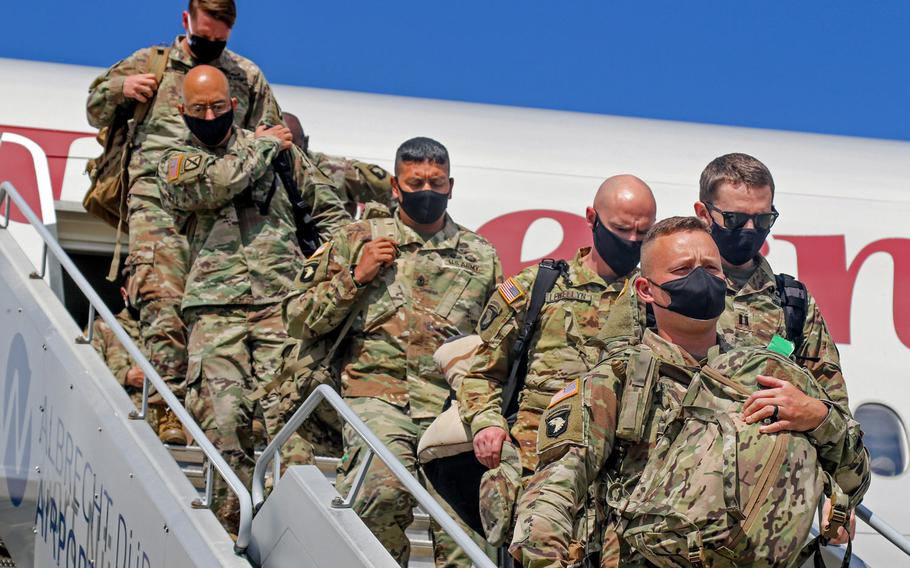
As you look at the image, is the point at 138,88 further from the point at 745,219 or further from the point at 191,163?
the point at 745,219

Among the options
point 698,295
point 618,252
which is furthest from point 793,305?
point 698,295

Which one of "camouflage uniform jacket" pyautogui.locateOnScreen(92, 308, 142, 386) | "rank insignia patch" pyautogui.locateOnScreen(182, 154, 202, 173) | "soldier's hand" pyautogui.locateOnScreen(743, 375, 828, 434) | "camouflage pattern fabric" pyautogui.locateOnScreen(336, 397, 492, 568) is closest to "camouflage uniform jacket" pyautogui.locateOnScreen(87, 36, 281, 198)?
"rank insignia patch" pyautogui.locateOnScreen(182, 154, 202, 173)

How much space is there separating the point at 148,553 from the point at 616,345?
2059mm

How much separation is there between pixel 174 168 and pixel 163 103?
92 cm

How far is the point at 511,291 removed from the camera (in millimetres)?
5023

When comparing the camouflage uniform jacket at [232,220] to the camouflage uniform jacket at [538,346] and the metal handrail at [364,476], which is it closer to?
the camouflage uniform jacket at [538,346]

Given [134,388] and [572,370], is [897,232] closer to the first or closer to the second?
[572,370]

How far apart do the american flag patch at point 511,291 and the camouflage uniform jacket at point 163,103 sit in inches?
98.1

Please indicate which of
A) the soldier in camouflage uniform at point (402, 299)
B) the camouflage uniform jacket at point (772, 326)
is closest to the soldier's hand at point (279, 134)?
the soldier in camouflage uniform at point (402, 299)

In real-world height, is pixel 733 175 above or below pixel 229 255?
above

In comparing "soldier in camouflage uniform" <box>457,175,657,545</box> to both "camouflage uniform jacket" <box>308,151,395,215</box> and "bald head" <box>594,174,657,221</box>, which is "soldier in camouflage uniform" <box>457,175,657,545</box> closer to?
"bald head" <box>594,174,657,221</box>

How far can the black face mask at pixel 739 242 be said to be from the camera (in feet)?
17.8

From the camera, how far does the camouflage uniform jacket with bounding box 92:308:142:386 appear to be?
724cm

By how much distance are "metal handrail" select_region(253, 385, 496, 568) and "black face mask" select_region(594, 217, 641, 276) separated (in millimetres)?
1366
